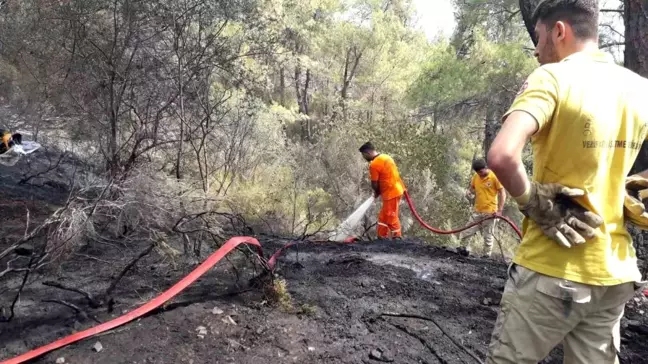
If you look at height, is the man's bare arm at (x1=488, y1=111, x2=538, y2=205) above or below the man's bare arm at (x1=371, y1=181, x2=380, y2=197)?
above

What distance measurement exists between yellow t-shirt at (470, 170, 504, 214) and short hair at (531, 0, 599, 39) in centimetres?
550

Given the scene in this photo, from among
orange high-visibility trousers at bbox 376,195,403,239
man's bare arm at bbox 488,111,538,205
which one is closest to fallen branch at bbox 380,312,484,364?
man's bare arm at bbox 488,111,538,205

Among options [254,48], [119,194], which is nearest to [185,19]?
[254,48]

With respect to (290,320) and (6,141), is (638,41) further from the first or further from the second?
(6,141)

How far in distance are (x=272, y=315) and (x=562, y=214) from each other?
222cm

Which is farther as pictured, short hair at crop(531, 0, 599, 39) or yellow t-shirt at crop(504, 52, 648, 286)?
short hair at crop(531, 0, 599, 39)

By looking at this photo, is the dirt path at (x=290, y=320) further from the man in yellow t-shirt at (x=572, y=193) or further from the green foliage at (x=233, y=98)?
the man in yellow t-shirt at (x=572, y=193)

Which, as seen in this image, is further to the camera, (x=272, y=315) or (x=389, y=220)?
(x=389, y=220)

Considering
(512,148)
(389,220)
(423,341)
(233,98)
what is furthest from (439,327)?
(233,98)

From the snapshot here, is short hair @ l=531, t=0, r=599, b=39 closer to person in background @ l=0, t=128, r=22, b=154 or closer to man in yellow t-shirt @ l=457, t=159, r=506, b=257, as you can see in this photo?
person in background @ l=0, t=128, r=22, b=154

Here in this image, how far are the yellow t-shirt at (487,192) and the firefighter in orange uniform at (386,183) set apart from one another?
1.23m

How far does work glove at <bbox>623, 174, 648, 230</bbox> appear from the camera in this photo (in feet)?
5.56

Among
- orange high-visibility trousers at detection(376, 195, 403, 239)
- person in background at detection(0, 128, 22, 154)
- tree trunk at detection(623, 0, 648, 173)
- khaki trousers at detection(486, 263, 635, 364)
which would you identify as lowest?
orange high-visibility trousers at detection(376, 195, 403, 239)

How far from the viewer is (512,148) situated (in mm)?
1410
